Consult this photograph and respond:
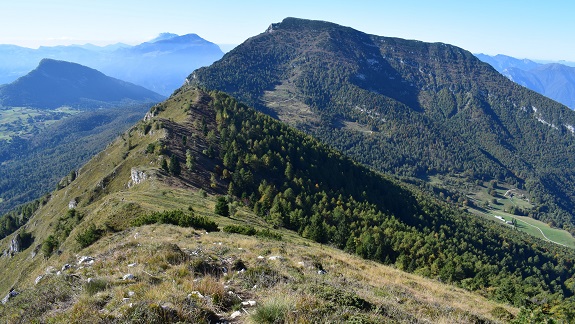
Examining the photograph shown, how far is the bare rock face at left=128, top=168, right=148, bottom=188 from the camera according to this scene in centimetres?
8899

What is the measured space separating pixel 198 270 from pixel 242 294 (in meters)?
4.67

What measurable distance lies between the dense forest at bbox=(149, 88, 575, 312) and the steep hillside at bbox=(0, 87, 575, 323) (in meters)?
0.77

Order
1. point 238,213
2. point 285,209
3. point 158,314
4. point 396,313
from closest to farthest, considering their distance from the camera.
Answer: point 158,314, point 396,313, point 238,213, point 285,209

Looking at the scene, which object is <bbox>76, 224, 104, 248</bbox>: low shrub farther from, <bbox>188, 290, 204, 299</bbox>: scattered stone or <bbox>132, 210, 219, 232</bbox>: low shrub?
<bbox>188, 290, 204, 299</bbox>: scattered stone

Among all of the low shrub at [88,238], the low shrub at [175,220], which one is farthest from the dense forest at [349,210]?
the low shrub at [88,238]

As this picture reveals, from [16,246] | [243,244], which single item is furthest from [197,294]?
[16,246]

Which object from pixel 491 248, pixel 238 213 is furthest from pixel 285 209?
pixel 491 248

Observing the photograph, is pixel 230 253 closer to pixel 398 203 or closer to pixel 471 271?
pixel 471 271

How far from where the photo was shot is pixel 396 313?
15.5 m

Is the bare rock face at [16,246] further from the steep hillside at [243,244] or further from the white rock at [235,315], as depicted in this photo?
the white rock at [235,315]

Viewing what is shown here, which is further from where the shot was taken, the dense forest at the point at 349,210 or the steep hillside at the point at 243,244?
the dense forest at the point at 349,210

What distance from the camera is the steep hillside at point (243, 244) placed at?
47.7 feet

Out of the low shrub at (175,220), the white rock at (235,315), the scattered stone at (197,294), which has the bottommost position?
the low shrub at (175,220)

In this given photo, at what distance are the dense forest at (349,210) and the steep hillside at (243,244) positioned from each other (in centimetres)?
77
